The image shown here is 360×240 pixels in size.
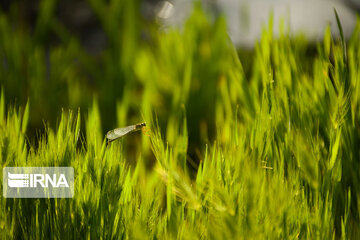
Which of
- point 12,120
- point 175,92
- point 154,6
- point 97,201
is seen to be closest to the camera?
point 97,201

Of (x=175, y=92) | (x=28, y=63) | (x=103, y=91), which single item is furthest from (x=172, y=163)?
(x=28, y=63)

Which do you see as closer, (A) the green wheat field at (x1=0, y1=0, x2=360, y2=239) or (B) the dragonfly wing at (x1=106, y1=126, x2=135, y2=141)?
(A) the green wheat field at (x1=0, y1=0, x2=360, y2=239)

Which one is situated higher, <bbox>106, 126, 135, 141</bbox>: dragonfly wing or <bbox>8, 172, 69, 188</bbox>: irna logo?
<bbox>106, 126, 135, 141</bbox>: dragonfly wing

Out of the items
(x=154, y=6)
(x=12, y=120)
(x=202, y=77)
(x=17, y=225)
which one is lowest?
(x=17, y=225)

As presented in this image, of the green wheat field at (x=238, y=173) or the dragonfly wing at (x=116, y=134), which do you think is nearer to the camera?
the green wheat field at (x=238, y=173)

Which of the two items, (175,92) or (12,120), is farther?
(175,92)

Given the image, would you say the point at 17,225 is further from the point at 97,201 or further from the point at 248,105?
the point at 248,105

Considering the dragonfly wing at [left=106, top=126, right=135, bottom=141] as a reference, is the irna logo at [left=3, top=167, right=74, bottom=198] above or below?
below

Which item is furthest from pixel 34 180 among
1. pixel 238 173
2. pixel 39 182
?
pixel 238 173
